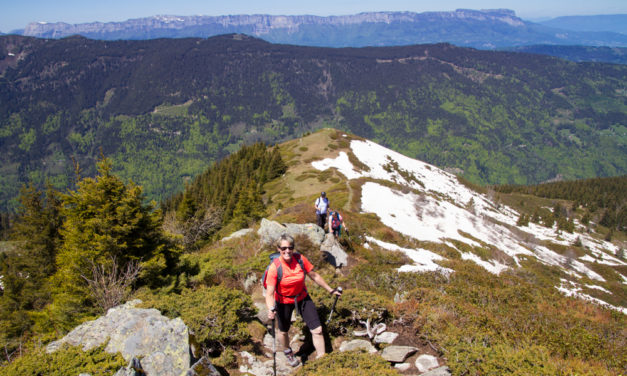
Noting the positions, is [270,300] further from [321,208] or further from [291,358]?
[321,208]

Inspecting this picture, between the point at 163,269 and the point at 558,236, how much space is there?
124 metres

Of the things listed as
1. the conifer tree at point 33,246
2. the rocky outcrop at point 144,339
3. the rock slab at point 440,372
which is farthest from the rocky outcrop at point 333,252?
the conifer tree at point 33,246

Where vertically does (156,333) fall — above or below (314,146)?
above

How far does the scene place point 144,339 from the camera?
6422 millimetres

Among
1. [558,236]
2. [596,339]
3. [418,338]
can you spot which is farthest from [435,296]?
[558,236]

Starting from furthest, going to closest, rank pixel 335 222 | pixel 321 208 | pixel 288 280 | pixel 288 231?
pixel 321 208 < pixel 335 222 < pixel 288 231 < pixel 288 280

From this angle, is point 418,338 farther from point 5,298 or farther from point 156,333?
point 5,298

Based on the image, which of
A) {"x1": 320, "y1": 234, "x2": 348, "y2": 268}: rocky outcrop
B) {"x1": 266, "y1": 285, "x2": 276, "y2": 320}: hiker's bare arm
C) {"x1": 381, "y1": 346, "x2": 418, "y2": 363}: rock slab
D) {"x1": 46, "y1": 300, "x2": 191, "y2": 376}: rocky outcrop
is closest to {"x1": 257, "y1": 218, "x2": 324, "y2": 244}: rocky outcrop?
{"x1": 320, "y1": 234, "x2": 348, "y2": 268}: rocky outcrop

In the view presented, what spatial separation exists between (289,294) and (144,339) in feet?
9.95

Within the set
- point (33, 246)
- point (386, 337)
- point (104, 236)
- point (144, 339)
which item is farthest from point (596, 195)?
point (33, 246)

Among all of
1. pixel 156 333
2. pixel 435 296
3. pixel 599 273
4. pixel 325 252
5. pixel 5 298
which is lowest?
pixel 599 273

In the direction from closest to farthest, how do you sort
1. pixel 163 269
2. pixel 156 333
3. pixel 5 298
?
pixel 156 333 → pixel 163 269 → pixel 5 298

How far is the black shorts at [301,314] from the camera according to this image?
7258mm

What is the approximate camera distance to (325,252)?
16.2 meters
